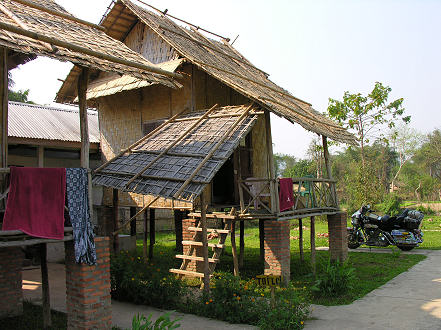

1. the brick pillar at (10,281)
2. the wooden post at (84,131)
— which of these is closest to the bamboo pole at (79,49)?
the wooden post at (84,131)

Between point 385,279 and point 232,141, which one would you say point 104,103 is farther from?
point 385,279

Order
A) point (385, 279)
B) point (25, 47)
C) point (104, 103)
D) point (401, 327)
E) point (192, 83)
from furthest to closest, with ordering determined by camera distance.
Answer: point (104, 103) → point (192, 83) → point (385, 279) → point (401, 327) → point (25, 47)

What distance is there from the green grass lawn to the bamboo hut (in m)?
1.71

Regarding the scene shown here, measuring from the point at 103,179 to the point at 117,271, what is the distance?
2004mm

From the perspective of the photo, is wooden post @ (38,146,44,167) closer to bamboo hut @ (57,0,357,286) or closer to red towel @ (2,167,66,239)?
bamboo hut @ (57,0,357,286)

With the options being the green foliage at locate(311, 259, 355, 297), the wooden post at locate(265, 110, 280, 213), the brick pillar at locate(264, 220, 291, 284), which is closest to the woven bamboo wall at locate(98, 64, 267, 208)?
the wooden post at locate(265, 110, 280, 213)

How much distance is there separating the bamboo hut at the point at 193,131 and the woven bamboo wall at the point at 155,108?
0.03 metres

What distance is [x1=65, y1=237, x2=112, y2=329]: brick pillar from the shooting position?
620 centimetres

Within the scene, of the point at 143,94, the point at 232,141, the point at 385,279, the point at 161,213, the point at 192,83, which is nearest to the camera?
the point at 232,141

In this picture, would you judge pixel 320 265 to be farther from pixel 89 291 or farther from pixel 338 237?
pixel 89 291

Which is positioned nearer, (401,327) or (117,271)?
(401,327)

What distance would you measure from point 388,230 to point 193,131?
354 inches

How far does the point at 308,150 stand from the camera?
143 feet

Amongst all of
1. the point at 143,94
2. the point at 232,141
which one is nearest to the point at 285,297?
the point at 232,141
